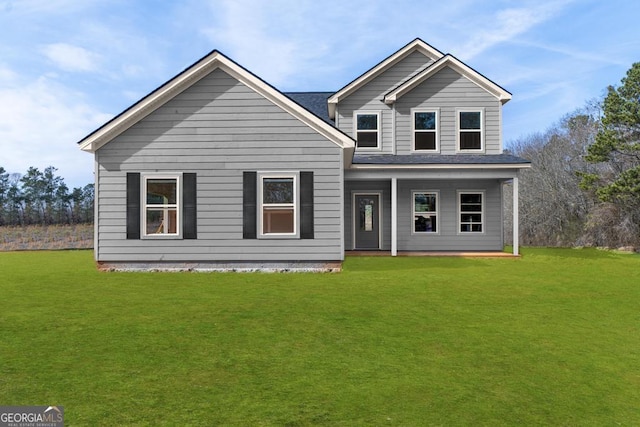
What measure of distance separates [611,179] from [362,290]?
803 inches

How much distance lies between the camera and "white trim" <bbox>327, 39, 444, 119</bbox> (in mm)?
17078

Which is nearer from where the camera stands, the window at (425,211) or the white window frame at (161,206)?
the white window frame at (161,206)

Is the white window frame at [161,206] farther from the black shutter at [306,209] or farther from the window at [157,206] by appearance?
the black shutter at [306,209]

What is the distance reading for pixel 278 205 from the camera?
11.8 meters

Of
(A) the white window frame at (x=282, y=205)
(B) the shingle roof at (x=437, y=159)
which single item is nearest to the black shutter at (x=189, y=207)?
(A) the white window frame at (x=282, y=205)

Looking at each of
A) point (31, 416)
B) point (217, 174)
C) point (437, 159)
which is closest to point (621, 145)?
point (437, 159)

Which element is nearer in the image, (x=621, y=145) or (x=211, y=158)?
(x=211, y=158)

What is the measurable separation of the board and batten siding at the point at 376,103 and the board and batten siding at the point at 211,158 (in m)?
5.77

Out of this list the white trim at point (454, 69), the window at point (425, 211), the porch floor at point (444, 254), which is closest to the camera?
the porch floor at point (444, 254)

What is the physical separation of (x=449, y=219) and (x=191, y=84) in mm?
10783

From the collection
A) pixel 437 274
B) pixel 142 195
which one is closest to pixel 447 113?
pixel 437 274

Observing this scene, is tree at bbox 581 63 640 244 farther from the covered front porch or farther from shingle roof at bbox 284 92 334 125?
shingle roof at bbox 284 92 334 125

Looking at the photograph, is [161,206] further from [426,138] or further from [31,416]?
[426,138]

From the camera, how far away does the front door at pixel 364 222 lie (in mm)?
17766
